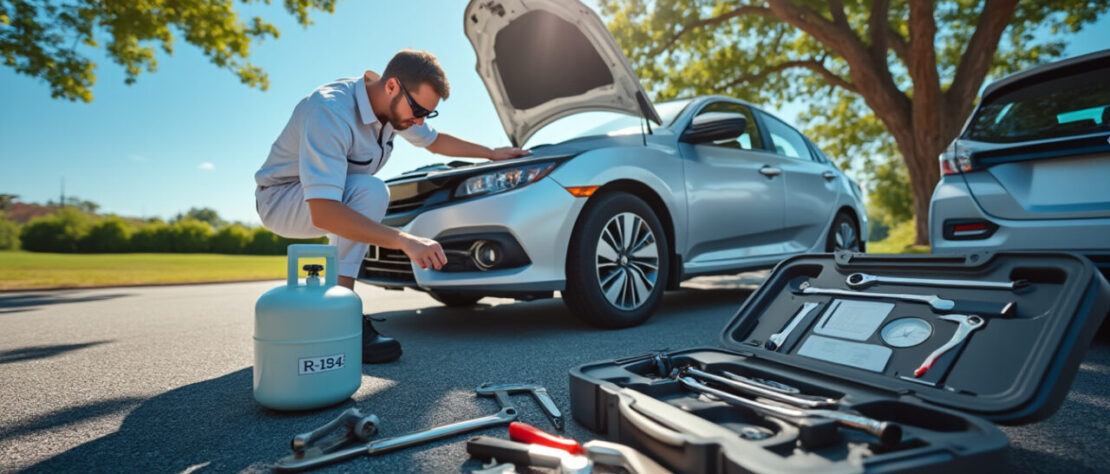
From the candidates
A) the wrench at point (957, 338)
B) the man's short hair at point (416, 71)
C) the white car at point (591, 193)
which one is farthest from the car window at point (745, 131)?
the wrench at point (957, 338)

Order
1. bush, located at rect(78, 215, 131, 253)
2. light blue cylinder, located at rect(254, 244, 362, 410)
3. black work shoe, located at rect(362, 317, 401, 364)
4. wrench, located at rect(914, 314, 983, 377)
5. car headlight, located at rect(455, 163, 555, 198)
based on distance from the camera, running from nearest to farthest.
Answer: wrench, located at rect(914, 314, 983, 377), light blue cylinder, located at rect(254, 244, 362, 410), black work shoe, located at rect(362, 317, 401, 364), car headlight, located at rect(455, 163, 555, 198), bush, located at rect(78, 215, 131, 253)

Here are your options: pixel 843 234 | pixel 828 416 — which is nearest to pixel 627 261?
pixel 828 416

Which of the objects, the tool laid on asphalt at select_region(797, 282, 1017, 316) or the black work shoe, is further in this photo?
the black work shoe

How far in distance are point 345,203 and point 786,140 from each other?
362cm

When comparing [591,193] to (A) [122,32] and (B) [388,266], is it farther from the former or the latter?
(A) [122,32]

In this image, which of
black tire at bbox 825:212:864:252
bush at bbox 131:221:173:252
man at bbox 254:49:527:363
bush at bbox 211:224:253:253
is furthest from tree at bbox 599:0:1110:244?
bush at bbox 131:221:173:252

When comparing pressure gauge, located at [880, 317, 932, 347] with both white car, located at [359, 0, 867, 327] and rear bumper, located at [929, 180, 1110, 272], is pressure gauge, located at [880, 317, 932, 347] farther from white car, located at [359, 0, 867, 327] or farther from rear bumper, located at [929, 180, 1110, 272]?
white car, located at [359, 0, 867, 327]

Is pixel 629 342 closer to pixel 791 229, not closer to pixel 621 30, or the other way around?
pixel 791 229

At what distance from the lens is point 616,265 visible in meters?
2.86

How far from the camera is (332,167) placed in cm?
197

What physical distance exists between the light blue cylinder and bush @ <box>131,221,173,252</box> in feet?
129

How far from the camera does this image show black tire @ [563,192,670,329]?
2.72 m

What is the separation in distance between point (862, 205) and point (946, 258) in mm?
3930

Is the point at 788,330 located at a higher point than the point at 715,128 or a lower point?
lower
